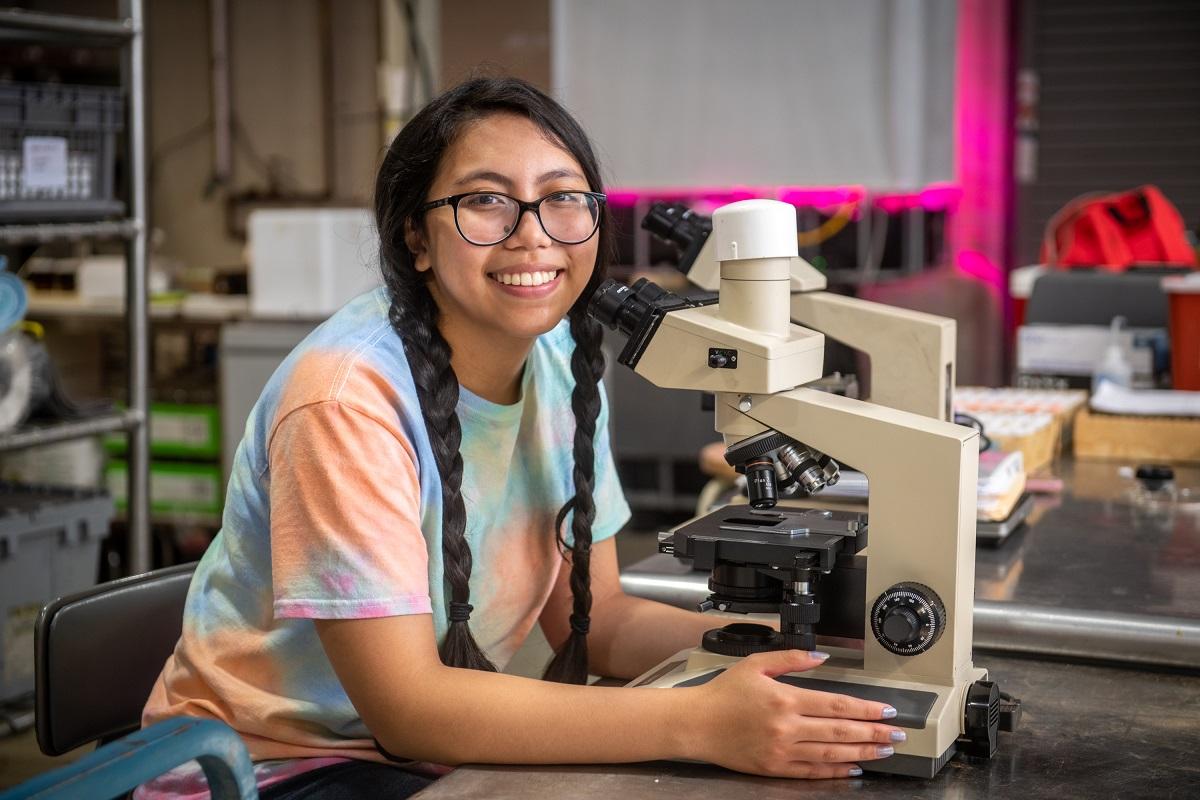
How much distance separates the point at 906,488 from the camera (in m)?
1.07

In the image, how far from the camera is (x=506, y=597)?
1.42 meters

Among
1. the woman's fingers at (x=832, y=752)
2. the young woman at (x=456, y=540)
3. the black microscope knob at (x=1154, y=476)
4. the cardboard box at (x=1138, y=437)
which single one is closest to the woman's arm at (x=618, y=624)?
the young woman at (x=456, y=540)

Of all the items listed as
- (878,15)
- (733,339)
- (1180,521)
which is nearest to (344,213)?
(878,15)

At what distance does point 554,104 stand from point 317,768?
703mm

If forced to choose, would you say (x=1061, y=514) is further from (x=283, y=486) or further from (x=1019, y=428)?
(x=283, y=486)

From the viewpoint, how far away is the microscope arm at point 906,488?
106cm

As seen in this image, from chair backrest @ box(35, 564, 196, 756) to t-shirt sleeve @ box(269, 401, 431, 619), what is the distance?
36cm

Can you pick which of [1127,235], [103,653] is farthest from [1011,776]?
[1127,235]

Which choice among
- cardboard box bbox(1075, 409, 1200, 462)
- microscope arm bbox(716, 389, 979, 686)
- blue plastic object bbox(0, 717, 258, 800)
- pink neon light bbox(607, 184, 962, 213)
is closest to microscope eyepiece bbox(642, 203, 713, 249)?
microscope arm bbox(716, 389, 979, 686)

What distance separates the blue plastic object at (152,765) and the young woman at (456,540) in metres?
0.19

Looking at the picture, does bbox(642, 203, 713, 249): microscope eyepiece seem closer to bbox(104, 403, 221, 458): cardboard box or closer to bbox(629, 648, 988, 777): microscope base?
bbox(629, 648, 988, 777): microscope base

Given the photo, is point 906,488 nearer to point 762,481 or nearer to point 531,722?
point 762,481

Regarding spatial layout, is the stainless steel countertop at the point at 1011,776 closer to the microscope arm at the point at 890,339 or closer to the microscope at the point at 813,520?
the microscope at the point at 813,520

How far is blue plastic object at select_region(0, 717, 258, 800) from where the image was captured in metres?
0.83
